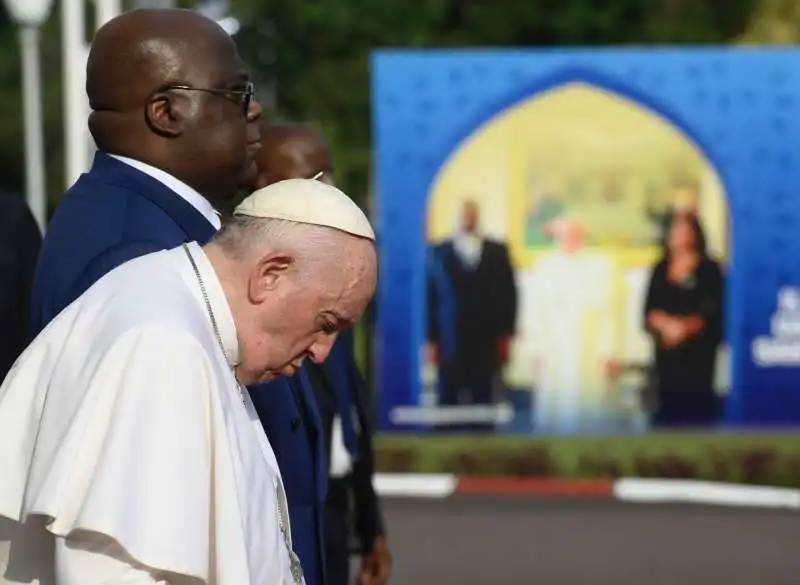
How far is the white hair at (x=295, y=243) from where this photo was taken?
269 centimetres

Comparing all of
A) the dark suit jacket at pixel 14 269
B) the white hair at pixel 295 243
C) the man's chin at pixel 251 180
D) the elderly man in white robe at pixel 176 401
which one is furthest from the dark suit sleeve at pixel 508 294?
the white hair at pixel 295 243

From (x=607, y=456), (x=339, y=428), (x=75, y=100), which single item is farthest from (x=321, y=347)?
(x=607, y=456)

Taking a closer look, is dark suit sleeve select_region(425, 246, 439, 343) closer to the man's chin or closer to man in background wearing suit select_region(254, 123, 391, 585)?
man in background wearing suit select_region(254, 123, 391, 585)

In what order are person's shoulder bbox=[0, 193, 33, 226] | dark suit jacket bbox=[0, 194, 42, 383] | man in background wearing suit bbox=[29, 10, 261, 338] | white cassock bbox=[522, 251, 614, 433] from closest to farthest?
man in background wearing suit bbox=[29, 10, 261, 338] < dark suit jacket bbox=[0, 194, 42, 383] < person's shoulder bbox=[0, 193, 33, 226] < white cassock bbox=[522, 251, 614, 433]


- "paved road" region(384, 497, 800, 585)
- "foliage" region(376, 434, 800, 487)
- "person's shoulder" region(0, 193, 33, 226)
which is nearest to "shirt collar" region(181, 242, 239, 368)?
"person's shoulder" region(0, 193, 33, 226)

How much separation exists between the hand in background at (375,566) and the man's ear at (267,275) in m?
2.50

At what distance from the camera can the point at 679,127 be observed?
14.7m

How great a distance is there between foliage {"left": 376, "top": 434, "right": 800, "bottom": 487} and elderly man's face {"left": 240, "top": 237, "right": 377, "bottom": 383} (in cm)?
1187

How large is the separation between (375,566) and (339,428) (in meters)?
Result: 0.39

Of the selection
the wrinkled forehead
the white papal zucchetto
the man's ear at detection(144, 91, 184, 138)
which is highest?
the wrinkled forehead

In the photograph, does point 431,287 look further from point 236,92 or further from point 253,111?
point 236,92

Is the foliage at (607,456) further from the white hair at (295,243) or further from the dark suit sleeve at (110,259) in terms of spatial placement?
the white hair at (295,243)

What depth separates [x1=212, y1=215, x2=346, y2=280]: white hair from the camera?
8.81 feet

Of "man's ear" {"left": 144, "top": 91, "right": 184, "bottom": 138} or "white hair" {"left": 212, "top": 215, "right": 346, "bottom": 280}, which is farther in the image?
"man's ear" {"left": 144, "top": 91, "right": 184, "bottom": 138}
